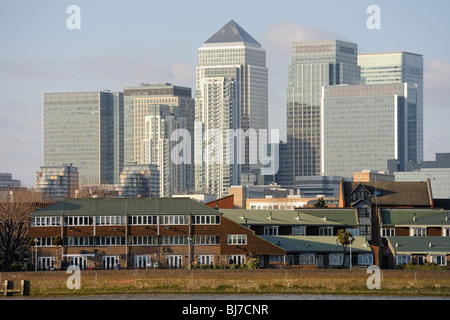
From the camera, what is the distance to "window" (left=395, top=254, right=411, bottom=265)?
138000mm

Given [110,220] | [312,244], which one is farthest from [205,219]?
[312,244]

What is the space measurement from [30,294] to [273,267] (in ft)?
101

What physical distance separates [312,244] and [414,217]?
69.9 ft

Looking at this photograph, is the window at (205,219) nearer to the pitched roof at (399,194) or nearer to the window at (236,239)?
the window at (236,239)

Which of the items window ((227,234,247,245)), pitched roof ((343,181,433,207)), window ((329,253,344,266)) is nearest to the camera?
window ((227,234,247,245))

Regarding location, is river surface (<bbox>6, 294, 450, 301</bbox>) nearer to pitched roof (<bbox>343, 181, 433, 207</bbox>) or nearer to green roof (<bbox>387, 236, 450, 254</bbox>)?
green roof (<bbox>387, 236, 450, 254</bbox>)

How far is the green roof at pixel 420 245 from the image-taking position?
137000 mm

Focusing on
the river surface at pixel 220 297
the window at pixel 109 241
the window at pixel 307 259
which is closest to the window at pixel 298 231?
the window at pixel 307 259

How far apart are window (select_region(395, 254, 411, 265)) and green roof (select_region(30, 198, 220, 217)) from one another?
81.1ft

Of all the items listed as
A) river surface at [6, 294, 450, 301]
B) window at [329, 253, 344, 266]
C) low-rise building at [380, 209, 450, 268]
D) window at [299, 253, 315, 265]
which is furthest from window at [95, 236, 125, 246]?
low-rise building at [380, 209, 450, 268]

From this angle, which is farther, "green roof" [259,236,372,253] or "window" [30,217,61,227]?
"green roof" [259,236,372,253]

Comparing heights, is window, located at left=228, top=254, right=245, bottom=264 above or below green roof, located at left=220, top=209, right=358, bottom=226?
below

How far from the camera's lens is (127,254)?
134000mm
